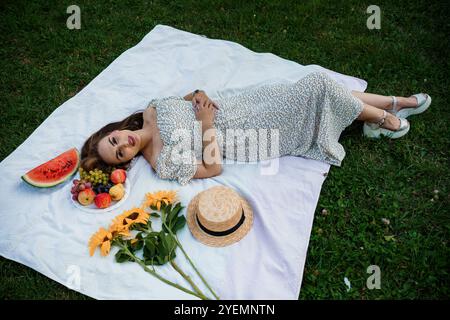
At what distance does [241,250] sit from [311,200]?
0.88m

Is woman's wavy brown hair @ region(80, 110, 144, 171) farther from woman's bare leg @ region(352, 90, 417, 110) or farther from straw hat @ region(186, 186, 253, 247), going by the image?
woman's bare leg @ region(352, 90, 417, 110)

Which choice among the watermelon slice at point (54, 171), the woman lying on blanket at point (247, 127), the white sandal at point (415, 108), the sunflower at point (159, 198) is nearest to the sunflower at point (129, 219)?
the sunflower at point (159, 198)

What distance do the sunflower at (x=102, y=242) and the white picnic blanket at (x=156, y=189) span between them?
137 millimetres

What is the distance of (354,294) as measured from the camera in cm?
329

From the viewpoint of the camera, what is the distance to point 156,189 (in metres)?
4.04

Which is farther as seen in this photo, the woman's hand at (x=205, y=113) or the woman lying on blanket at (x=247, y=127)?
the woman's hand at (x=205, y=113)

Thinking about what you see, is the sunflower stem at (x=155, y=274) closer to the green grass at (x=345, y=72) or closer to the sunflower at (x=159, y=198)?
the sunflower at (x=159, y=198)

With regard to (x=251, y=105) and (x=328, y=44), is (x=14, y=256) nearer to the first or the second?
(x=251, y=105)

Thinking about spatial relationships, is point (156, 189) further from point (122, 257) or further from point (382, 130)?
point (382, 130)

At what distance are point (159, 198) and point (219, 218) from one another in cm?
67

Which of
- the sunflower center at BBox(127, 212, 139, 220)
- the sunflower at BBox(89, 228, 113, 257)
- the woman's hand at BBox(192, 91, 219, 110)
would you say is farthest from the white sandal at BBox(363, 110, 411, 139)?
the sunflower at BBox(89, 228, 113, 257)

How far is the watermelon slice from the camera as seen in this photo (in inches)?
156

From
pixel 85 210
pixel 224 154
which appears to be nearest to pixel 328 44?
pixel 224 154

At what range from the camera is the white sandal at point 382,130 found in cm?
430
